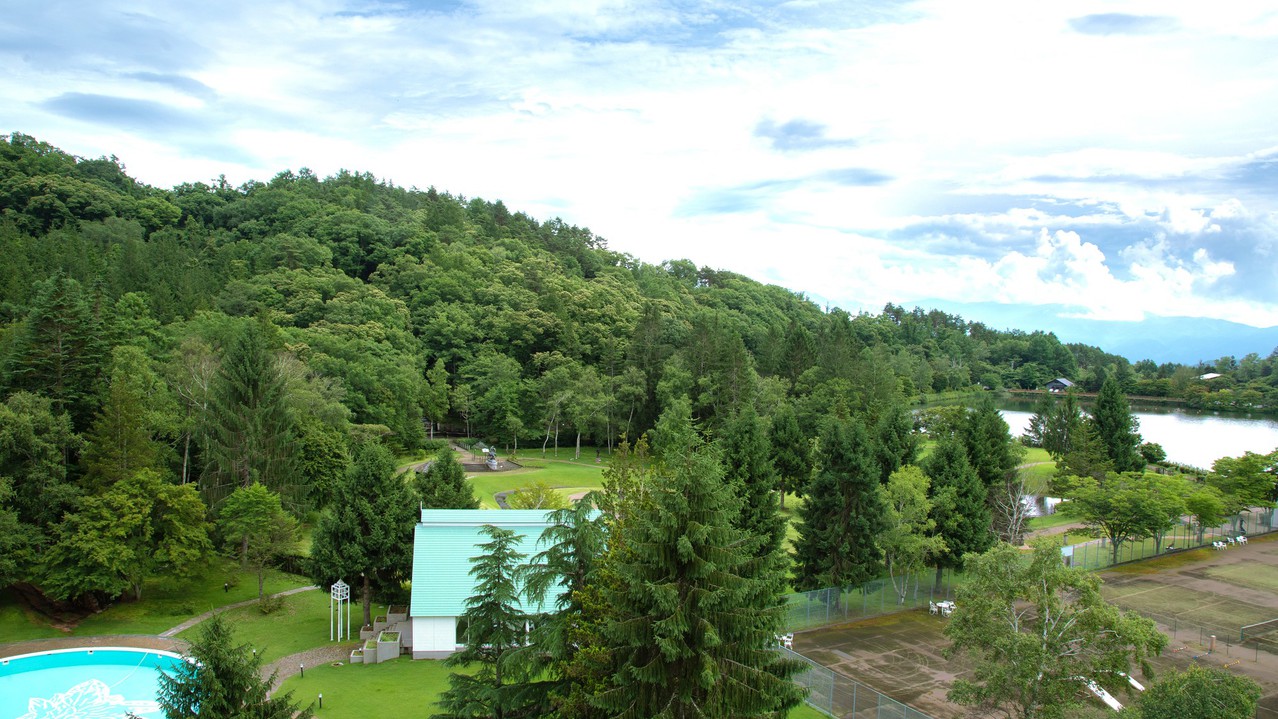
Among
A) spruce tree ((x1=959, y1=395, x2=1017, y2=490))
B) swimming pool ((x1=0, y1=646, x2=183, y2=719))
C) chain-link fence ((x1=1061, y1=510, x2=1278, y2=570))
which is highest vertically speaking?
spruce tree ((x1=959, y1=395, x2=1017, y2=490))

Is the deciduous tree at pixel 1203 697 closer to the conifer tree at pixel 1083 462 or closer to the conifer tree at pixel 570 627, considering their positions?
the conifer tree at pixel 570 627

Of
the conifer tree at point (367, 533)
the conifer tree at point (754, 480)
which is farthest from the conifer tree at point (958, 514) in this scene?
the conifer tree at point (367, 533)

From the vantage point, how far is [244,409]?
35125 mm

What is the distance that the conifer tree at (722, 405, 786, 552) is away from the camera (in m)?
29.4

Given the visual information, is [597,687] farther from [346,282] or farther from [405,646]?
[346,282]

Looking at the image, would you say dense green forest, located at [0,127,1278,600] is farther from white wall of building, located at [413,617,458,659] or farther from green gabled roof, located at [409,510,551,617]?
white wall of building, located at [413,617,458,659]

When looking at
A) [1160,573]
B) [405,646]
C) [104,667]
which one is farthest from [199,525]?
[1160,573]

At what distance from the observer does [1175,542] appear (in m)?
41.3

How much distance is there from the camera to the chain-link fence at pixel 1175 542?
37284 mm

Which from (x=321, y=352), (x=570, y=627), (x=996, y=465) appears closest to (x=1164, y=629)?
(x=996, y=465)

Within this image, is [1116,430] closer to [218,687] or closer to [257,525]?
[257,525]

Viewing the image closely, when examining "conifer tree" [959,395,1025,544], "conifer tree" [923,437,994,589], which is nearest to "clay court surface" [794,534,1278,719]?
"conifer tree" [923,437,994,589]

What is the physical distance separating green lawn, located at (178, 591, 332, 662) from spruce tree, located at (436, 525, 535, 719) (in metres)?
14.0

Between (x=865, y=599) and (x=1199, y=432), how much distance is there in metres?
83.1
